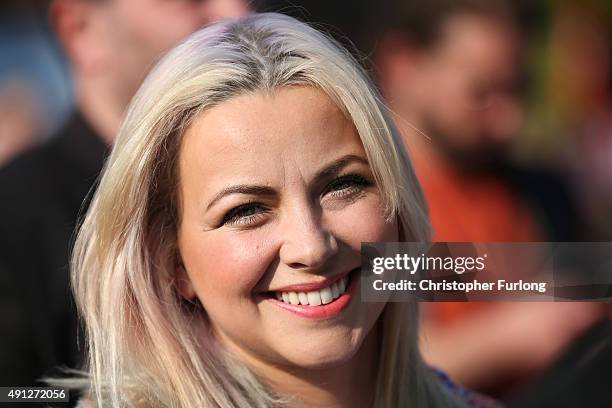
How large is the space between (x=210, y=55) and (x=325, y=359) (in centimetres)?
56

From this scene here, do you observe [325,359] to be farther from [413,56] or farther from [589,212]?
[589,212]

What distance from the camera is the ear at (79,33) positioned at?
2.58m

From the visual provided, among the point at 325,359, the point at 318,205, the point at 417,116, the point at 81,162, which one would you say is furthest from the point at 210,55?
the point at 417,116

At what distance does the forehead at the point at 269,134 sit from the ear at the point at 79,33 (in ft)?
3.99

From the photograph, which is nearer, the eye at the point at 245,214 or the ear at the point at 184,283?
the eye at the point at 245,214

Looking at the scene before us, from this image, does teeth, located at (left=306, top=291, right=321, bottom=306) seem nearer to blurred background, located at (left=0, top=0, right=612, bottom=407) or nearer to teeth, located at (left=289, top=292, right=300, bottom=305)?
teeth, located at (left=289, top=292, right=300, bottom=305)

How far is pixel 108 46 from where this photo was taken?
8.46 ft

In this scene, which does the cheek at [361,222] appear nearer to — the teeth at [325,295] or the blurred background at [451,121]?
the teeth at [325,295]

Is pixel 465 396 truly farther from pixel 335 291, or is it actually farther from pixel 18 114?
pixel 18 114

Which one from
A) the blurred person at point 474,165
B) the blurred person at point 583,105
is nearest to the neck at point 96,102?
the blurred person at point 474,165

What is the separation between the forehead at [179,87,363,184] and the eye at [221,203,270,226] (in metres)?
0.06

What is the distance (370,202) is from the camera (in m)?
1.48

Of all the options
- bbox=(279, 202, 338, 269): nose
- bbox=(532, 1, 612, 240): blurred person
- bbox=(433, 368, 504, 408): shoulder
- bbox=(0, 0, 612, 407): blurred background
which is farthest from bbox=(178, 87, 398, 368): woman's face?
bbox=(532, 1, 612, 240): blurred person

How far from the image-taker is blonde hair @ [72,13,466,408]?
4.87 feet
